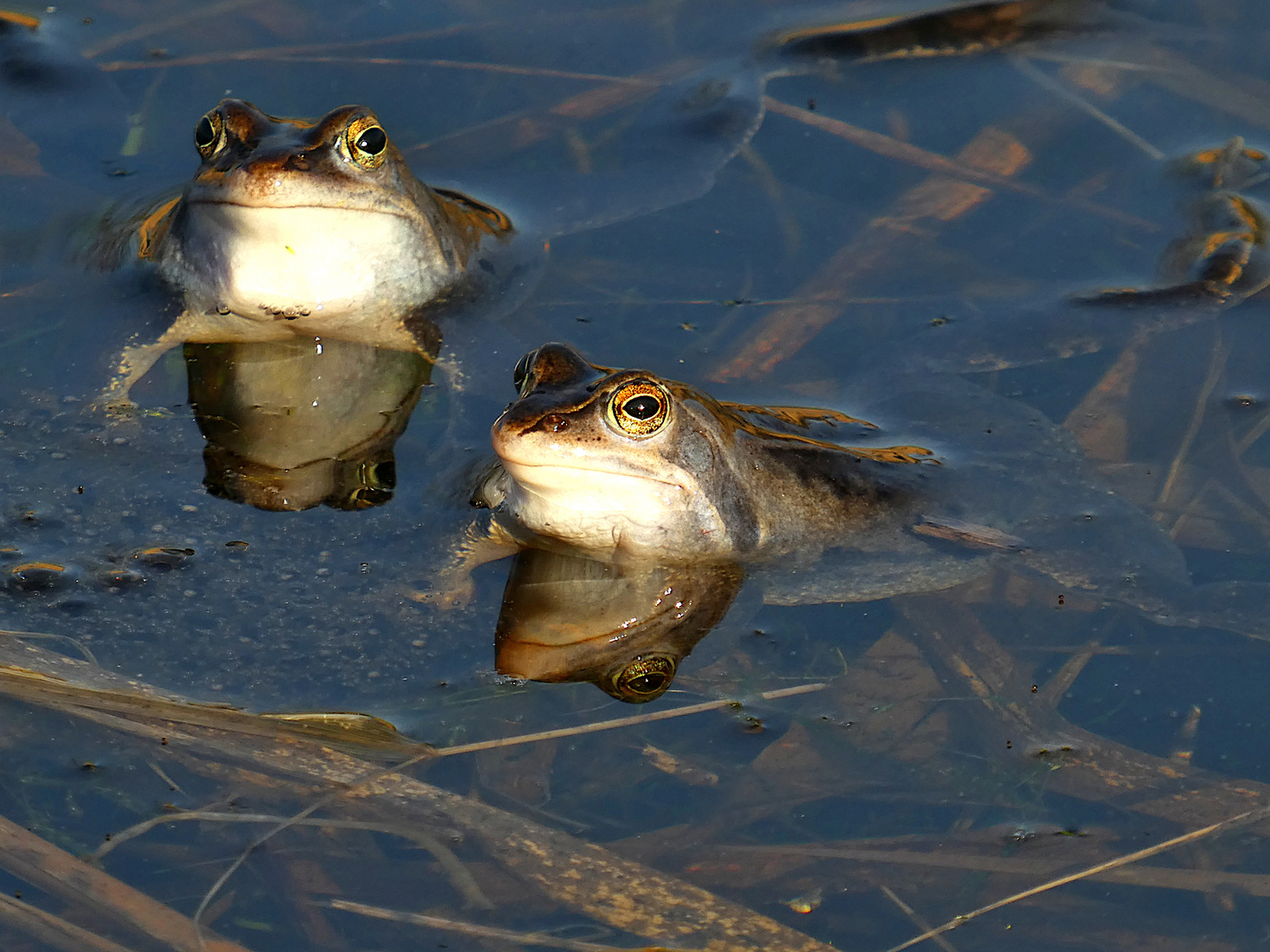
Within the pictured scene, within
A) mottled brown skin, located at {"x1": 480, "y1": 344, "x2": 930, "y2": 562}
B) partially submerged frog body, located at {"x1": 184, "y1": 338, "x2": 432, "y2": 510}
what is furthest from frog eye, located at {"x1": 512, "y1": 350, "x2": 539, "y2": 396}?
partially submerged frog body, located at {"x1": 184, "y1": 338, "x2": 432, "y2": 510}

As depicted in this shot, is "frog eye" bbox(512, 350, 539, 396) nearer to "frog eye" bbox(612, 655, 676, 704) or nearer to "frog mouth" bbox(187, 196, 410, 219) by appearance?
"frog eye" bbox(612, 655, 676, 704)

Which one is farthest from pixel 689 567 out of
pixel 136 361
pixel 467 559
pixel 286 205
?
pixel 136 361

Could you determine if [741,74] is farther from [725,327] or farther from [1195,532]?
[1195,532]

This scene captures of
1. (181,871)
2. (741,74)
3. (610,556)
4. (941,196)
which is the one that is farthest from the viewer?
(741,74)

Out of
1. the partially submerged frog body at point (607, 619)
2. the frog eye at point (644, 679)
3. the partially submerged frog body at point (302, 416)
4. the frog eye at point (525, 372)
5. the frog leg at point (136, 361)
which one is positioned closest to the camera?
the frog eye at point (644, 679)

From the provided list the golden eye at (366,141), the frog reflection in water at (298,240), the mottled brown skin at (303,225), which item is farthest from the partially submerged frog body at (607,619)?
the golden eye at (366,141)

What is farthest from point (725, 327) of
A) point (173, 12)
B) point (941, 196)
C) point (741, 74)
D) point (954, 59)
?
point (173, 12)

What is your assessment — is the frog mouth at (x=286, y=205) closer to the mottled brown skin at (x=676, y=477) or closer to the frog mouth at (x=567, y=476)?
the mottled brown skin at (x=676, y=477)
